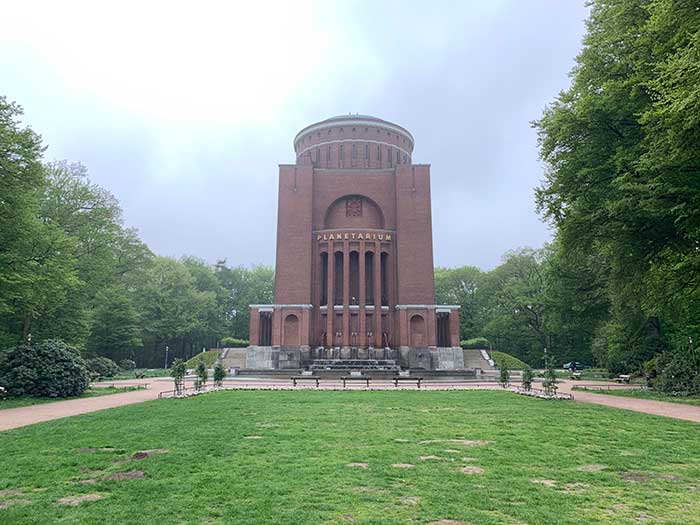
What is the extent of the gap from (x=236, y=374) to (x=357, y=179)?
18.7m

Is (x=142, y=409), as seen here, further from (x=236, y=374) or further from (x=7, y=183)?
(x=236, y=374)

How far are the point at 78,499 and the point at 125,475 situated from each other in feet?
2.94

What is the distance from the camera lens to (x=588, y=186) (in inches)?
651

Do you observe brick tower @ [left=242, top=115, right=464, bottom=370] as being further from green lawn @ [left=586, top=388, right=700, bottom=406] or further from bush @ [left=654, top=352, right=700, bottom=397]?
bush @ [left=654, top=352, right=700, bottom=397]

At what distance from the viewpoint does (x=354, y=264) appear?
41781mm

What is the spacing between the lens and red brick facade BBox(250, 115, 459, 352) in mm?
38375

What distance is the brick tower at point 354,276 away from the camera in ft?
123

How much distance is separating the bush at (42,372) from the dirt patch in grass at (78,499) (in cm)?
1370

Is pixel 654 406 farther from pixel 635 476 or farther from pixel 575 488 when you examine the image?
pixel 575 488

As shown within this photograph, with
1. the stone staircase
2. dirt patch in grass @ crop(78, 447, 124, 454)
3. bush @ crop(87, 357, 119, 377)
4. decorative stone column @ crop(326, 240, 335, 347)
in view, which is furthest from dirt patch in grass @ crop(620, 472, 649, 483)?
decorative stone column @ crop(326, 240, 335, 347)

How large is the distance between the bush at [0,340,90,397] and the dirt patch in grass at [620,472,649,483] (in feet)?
56.0

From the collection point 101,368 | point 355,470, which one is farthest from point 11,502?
point 101,368

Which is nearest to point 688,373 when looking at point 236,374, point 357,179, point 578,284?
point 578,284

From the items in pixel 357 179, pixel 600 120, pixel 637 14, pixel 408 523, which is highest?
pixel 357 179
